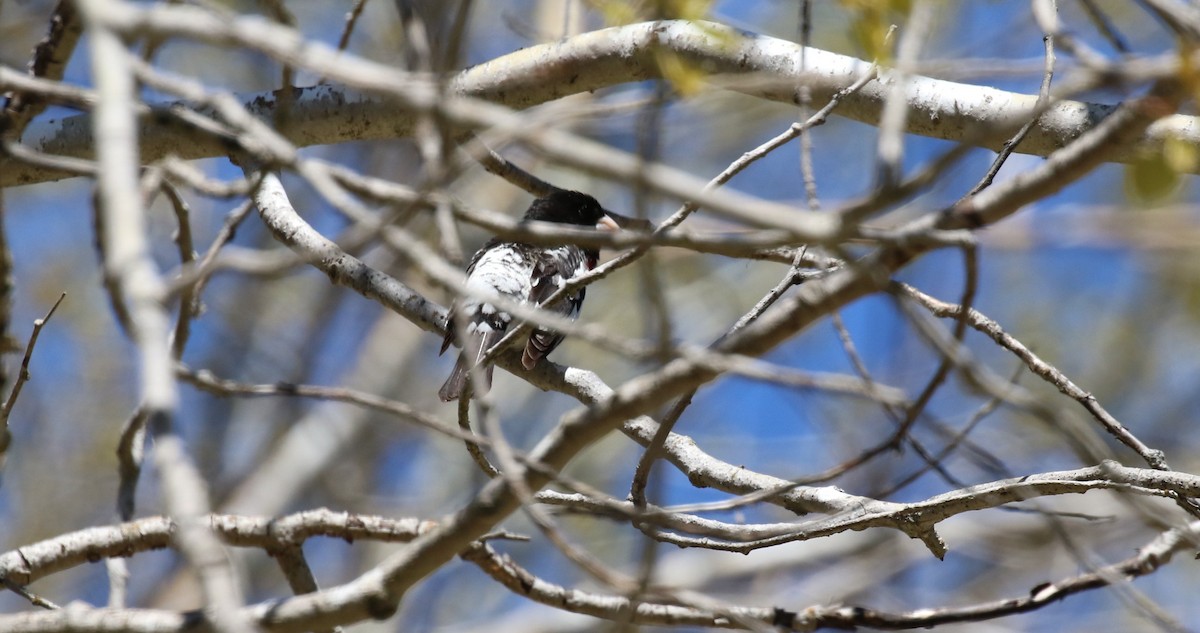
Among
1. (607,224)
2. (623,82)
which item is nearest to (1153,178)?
(623,82)

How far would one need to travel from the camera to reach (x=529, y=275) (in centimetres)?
594

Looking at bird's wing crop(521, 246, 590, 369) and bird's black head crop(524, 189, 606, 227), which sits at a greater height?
bird's black head crop(524, 189, 606, 227)

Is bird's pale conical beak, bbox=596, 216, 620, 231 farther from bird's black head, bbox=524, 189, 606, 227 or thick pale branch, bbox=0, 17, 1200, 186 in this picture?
thick pale branch, bbox=0, 17, 1200, 186

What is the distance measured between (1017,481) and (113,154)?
7.27 ft

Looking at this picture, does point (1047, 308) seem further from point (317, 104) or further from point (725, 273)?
point (317, 104)

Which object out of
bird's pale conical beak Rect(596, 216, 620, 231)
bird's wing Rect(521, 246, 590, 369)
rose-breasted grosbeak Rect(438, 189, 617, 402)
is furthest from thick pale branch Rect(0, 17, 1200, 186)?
bird's pale conical beak Rect(596, 216, 620, 231)

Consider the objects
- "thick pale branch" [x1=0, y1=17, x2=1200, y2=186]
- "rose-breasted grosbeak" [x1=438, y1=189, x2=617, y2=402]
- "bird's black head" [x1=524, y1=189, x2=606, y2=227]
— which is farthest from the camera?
"bird's black head" [x1=524, y1=189, x2=606, y2=227]

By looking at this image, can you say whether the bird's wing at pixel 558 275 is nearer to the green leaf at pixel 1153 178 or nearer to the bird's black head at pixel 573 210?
the bird's black head at pixel 573 210

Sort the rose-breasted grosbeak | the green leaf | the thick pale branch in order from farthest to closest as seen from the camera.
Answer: the rose-breasted grosbeak → the thick pale branch → the green leaf

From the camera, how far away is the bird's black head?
21.8 feet

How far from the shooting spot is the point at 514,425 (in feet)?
37.5

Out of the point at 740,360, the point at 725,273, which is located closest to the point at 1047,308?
the point at 725,273

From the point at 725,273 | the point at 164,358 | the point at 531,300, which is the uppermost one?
the point at 725,273

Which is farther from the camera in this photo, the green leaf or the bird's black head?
the bird's black head
